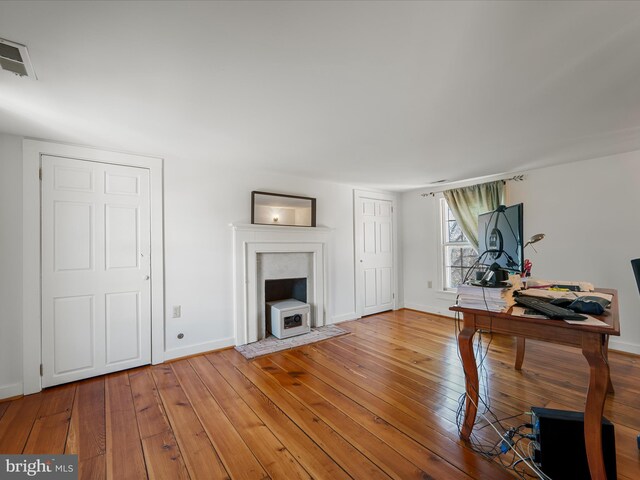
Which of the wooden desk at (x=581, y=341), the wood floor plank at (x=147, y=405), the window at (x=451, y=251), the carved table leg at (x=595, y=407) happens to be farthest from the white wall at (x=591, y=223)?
the wood floor plank at (x=147, y=405)

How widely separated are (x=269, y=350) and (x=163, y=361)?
1059 millimetres

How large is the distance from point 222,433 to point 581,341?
1.99 meters

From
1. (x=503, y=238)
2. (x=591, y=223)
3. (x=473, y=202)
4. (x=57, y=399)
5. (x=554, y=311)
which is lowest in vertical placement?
(x=57, y=399)

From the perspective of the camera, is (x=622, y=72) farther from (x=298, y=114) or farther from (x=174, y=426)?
(x=174, y=426)

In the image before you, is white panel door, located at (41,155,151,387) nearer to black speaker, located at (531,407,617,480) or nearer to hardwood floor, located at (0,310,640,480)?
hardwood floor, located at (0,310,640,480)

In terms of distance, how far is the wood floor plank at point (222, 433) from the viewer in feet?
4.60

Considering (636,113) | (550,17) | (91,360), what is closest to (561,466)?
(550,17)

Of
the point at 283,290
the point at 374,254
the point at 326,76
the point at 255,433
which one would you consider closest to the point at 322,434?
the point at 255,433

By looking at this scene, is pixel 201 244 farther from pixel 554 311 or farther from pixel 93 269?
pixel 554 311

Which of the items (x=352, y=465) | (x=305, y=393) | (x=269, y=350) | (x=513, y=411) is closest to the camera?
(x=352, y=465)

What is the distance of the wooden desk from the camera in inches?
44.8

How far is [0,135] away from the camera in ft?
7.07

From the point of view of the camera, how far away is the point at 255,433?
168 centimetres

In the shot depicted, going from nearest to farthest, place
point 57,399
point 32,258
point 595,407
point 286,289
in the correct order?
point 595,407 → point 57,399 → point 32,258 → point 286,289
